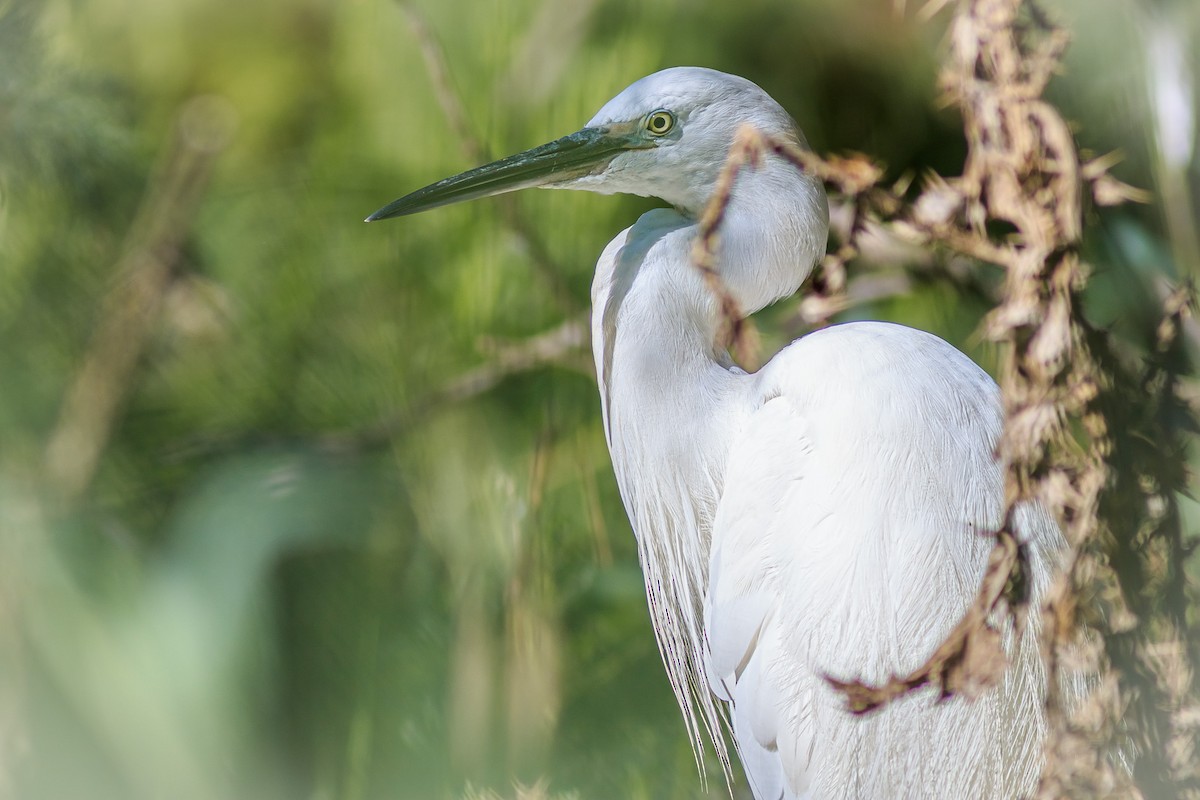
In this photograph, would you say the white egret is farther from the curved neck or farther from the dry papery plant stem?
the dry papery plant stem

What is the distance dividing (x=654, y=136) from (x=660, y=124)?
0.01 meters

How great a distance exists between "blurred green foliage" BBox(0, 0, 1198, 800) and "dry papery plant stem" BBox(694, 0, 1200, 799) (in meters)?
0.73

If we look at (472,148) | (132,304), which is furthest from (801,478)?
(132,304)

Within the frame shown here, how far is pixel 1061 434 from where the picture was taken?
0.63m

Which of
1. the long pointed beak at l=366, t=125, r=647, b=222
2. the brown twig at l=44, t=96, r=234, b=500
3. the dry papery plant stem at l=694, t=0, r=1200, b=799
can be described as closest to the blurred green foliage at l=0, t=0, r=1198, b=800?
the brown twig at l=44, t=96, r=234, b=500

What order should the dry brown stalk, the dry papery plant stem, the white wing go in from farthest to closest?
the dry brown stalk → the white wing → the dry papery plant stem

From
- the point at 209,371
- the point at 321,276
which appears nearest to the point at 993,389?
the point at 321,276

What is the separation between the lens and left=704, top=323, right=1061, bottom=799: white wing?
2.80ft

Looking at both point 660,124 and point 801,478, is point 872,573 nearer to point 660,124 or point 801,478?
point 801,478

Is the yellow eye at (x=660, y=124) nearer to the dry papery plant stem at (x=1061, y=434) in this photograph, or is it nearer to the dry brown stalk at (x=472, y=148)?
the dry papery plant stem at (x=1061, y=434)

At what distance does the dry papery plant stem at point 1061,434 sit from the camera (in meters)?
0.62

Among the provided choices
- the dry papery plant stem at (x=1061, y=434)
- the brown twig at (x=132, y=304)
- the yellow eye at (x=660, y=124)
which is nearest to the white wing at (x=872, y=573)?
the dry papery plant stem at (x=1061, y=434)

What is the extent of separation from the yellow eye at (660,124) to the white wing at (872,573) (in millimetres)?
256

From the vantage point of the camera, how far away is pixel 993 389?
93 centimetres
